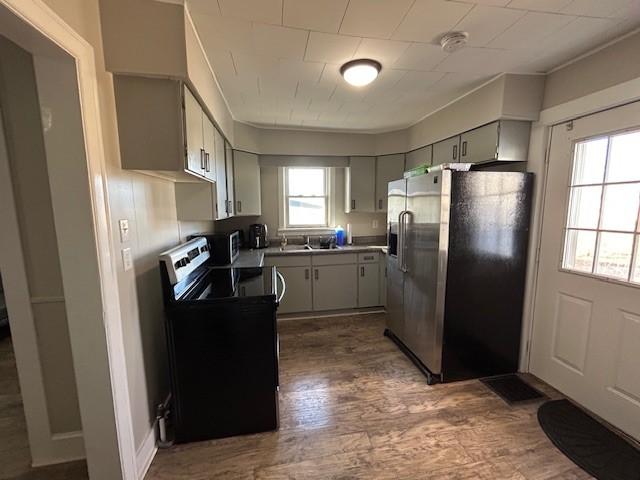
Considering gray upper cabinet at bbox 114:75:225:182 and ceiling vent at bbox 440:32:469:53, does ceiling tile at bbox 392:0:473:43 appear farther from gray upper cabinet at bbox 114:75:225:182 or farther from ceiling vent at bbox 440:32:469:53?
gray upper cabinet at bbox 114:75:225:182

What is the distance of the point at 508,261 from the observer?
236 cm

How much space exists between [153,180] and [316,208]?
260 cm

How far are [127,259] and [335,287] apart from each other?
2.56 meters

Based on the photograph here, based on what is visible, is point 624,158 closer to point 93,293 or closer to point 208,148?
point 208,148

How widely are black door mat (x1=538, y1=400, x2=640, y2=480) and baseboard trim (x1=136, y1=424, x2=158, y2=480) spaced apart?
2422mm

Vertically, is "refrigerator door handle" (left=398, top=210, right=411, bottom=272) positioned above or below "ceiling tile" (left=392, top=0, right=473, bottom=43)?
below

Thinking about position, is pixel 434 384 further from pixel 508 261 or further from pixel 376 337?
pixel 508 261

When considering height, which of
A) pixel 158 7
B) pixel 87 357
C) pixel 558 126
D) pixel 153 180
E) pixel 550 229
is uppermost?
pixel 158 7

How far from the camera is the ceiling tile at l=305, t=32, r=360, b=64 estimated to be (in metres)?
1.70

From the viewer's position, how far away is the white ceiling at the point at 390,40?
56.9 inches

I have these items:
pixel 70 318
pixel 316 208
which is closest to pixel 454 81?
pixel 316 208

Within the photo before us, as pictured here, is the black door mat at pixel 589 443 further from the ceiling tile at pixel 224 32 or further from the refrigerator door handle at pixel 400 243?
the ceiling tile at pixel 224 32

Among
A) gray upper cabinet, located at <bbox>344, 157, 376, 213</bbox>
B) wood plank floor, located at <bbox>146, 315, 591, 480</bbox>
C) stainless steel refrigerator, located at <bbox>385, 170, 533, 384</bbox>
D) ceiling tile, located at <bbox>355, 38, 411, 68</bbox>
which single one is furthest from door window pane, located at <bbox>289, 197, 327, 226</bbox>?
ceiling tile, located at <bbox>355, 38, 411, 68</bbox>

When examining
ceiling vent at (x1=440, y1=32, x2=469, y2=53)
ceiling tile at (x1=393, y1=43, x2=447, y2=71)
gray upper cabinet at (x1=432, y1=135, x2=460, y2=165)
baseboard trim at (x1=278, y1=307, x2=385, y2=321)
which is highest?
ceiling tile at (x1=393, y1=43, x2=447, y2=71)
